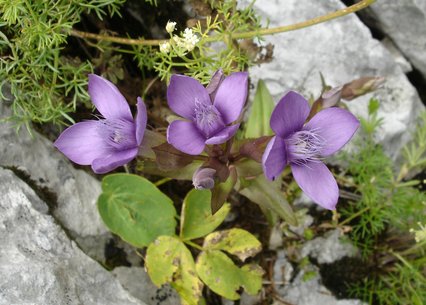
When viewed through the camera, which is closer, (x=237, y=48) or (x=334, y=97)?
(x=334, y=97)

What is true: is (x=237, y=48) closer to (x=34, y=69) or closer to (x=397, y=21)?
(x=34, y=69)

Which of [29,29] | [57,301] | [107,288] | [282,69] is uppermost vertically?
[29,29]

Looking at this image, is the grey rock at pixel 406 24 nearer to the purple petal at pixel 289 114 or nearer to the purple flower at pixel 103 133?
the purple petal at pixel 289 114

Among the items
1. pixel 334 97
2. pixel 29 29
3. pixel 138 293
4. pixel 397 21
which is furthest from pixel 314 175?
pixel 397 21

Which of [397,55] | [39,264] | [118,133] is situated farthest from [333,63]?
[39,264]

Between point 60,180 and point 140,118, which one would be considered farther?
point 60,180

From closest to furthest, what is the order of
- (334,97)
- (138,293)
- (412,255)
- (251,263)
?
(334,97), (138,293), (251,263), (412,255)

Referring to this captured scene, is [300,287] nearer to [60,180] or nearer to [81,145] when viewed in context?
[60,180]
